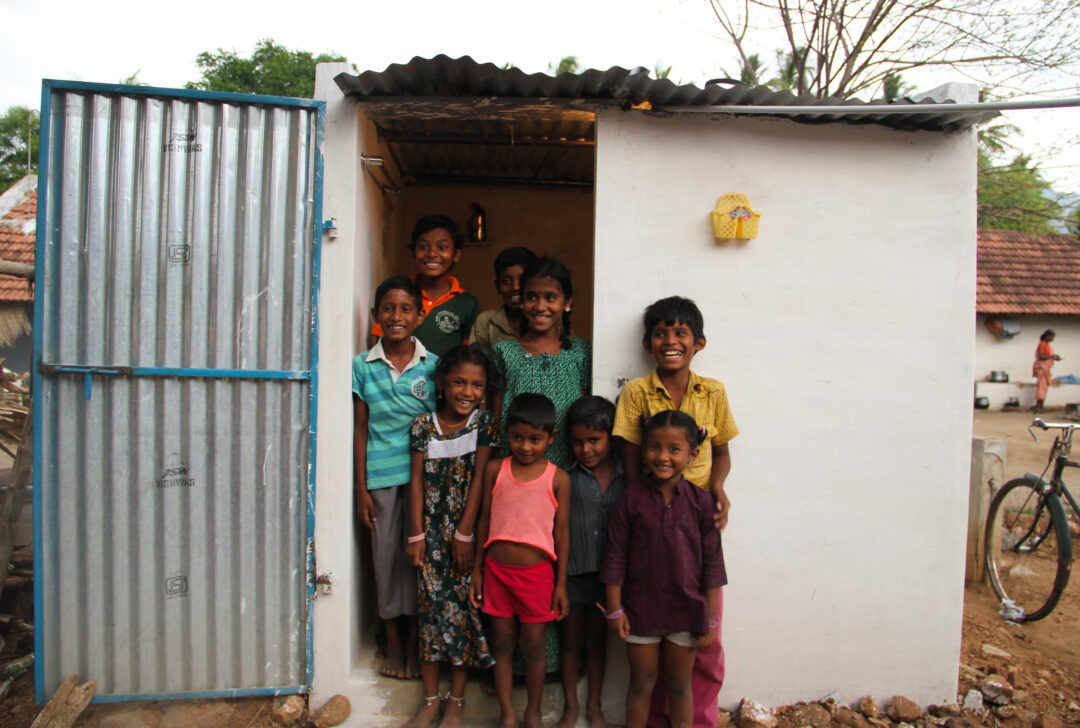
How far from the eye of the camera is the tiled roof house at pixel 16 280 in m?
10.8

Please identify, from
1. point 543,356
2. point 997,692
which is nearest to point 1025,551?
point 997,692

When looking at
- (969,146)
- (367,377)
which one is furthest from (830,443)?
(367,377)

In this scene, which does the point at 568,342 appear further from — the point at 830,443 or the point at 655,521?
the point at 830,443

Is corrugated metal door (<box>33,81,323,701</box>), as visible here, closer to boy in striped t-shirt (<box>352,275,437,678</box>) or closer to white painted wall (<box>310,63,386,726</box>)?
white painted wall (<box>310,63,386,726</box>)

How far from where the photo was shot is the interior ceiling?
299 cm

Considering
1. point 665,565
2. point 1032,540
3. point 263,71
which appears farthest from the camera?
point 263,71

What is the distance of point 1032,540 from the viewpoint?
184 inches

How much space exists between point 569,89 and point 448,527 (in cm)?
196

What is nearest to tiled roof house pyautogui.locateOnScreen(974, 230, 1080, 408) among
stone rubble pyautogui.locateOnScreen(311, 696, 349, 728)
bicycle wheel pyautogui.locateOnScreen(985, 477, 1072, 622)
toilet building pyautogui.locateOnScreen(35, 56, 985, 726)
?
bicycle wheel pyautogui.locateOnScreen(985, 477, 1072, 622)

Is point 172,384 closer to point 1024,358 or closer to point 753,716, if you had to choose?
point 753,716

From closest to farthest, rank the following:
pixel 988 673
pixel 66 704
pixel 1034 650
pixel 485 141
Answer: pixel 66 704 < pixel 988 673 < pixel 1034 650 < pixel 485 141

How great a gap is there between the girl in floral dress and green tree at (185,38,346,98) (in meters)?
20.6

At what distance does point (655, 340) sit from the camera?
2.81m

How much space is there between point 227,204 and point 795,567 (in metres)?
3.04
